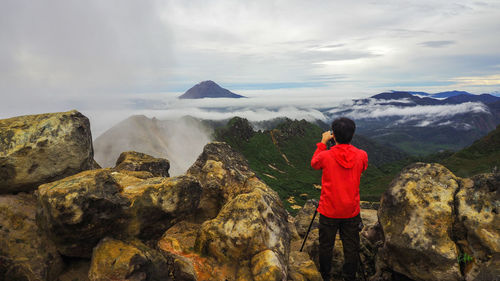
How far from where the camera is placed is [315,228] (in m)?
19.1

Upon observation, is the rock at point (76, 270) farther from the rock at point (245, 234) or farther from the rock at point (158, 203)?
the rock at point (245, 234)

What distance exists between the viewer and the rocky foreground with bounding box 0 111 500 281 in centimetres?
931

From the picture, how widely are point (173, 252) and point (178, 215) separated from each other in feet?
5.58

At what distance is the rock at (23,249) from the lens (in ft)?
29.9

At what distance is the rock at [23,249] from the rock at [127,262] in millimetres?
1620

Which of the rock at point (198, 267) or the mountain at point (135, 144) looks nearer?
the rock at point (198, 267)

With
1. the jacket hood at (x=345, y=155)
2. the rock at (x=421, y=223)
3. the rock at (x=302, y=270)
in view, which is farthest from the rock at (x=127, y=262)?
the rock at (x=421, y=223)

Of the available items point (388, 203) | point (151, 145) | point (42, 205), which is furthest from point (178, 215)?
point (151, 145)

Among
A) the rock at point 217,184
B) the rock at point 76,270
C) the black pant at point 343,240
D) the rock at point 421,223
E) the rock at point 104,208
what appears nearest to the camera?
the rock at point 104,208

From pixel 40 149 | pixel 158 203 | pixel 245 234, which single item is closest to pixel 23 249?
pixel 40 149

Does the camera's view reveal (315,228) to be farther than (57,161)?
Yes

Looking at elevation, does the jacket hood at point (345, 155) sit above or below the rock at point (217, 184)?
above

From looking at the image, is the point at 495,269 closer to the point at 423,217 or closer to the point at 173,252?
the point at 423,217

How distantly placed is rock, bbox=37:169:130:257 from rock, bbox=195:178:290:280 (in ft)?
11.3
